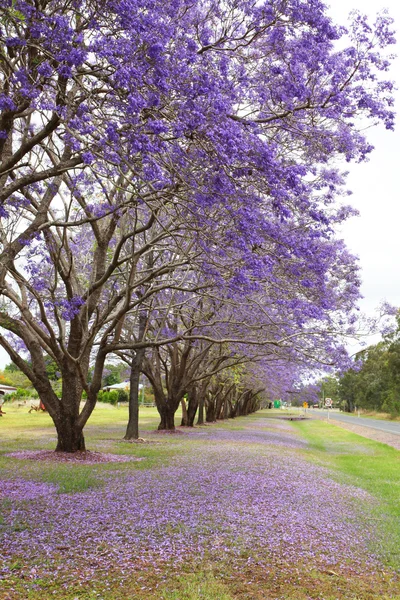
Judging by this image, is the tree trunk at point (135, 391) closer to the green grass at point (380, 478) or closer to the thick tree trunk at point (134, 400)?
the thick tree trunk at point (134, 400)

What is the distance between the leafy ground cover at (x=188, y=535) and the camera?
552cm

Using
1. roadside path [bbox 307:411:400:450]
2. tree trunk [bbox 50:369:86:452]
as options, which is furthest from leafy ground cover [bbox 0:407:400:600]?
roadside path [bbox 307:411:400:450]

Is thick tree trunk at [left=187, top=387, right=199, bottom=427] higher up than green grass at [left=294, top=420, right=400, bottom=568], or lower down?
higher up

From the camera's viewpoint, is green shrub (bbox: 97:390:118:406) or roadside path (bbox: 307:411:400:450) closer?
roadside path (bbox: 307:411:400:450)

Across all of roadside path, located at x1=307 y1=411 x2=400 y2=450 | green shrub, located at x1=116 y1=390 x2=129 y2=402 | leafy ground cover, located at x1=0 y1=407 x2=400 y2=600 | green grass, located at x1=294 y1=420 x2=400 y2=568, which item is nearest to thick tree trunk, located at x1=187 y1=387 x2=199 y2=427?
green grass, located at x1=294 y1=420 x2=400 y2=568

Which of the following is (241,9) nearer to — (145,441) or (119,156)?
(119,156)

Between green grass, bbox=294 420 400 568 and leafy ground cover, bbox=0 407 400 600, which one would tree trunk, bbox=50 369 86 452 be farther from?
green grass, bbox=294 420 400 568

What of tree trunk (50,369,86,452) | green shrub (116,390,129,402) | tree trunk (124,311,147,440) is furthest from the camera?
green shrub (116,390,129,402)

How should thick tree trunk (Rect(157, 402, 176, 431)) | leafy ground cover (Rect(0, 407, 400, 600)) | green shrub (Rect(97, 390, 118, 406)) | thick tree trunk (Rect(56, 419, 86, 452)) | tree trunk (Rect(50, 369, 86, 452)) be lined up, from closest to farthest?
1. leafy ground cover (Rect(0, 407, 400, 600))
2. tree trunk (Rect(50, 369, 86, 452))
3. thick tree trunk (Rect(56, 419, 86, 452))
4. thick tree trunk (Rect(157, 402, 176, 431))
5. green shrub (Rect(97, 390, 118, 406))

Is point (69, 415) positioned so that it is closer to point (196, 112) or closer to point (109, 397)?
point (196, 112)

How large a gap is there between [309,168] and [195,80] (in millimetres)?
4056

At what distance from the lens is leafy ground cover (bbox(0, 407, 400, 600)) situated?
217 inches

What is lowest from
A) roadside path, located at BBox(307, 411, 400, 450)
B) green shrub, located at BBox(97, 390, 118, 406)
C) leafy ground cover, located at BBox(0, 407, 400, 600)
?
leafy ground cover, located at BBox(0, 407, 400, 600)

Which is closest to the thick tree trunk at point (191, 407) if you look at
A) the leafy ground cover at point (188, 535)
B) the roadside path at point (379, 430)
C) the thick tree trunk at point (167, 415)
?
the thick tree trunk at point (167, 415)
